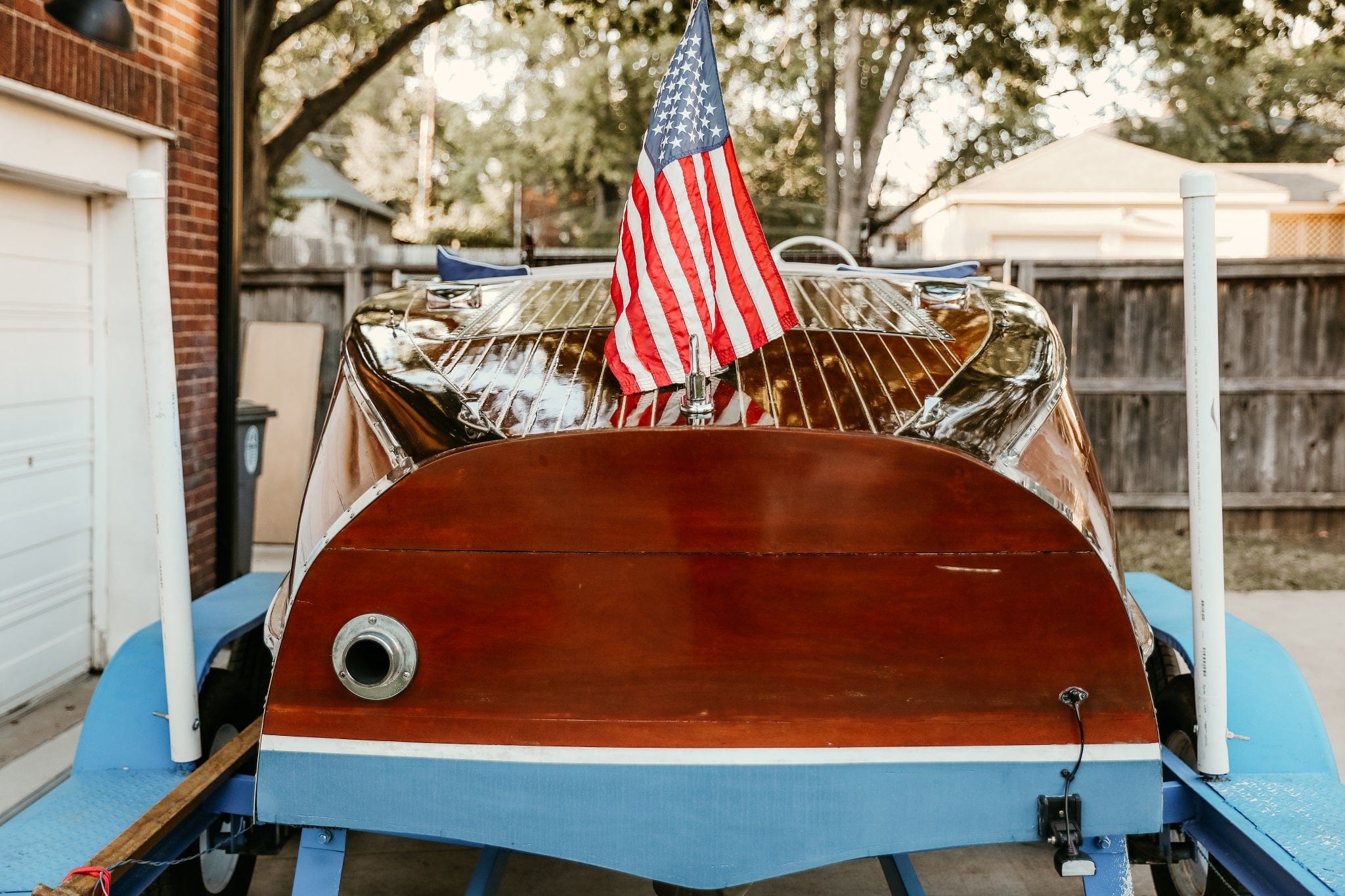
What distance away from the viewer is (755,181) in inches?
1134

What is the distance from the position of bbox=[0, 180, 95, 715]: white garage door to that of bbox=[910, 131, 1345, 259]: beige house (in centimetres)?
1924

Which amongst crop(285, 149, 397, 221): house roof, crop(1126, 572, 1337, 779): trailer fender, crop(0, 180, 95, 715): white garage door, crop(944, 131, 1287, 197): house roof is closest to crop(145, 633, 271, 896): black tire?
crop(0, 180, 95, 715): white garage door

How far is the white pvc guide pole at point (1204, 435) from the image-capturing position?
2.45m

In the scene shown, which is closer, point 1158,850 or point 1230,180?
point 1158,850

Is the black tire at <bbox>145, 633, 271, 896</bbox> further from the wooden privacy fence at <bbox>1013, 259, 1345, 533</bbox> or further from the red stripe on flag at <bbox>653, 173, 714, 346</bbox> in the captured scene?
the wooden privacy fence at <bbox>1013, 259, 1345, 533</bbox>

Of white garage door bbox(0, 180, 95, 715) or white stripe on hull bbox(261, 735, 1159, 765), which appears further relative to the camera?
white garage door bbox(0, 180, 95, 715)

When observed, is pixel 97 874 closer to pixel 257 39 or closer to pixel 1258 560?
pixel 1258 560

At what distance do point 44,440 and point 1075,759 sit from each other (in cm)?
465

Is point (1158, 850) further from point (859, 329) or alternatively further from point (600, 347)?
point (600, 347)

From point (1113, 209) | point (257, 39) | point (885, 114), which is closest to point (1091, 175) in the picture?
point (1113, 209)

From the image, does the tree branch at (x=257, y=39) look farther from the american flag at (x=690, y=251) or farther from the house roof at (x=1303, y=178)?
the house roof at (x=1303, y=178)

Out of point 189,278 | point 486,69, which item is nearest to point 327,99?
point 189,278

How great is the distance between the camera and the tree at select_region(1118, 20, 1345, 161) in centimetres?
3089

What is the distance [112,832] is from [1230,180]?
24202 mm
